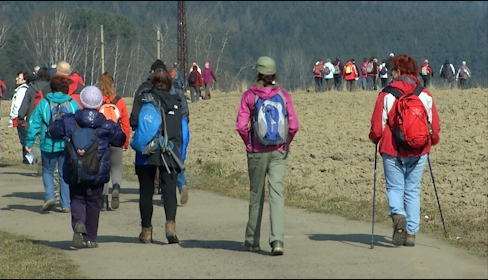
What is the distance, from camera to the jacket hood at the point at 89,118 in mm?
9930

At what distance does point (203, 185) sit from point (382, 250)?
21.9 feet

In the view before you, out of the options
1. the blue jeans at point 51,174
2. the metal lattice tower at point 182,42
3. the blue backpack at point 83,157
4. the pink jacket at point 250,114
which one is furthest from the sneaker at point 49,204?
the metal lattice tower at point 182,42

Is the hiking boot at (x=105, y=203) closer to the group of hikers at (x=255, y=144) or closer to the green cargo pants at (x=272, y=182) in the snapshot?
the group of hikers at (x=255, y=144)

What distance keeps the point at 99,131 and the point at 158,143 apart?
0.63 m

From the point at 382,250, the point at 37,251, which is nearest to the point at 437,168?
the point at 382,250

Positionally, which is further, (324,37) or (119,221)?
(324,37)

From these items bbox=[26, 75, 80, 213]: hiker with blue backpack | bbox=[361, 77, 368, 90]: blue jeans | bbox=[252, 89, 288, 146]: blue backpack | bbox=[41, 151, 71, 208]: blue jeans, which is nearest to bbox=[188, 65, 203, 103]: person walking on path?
bbox=[361, 77, 368, 90]: blue jeans

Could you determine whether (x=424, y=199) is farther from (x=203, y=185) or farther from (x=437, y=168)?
(x=203, y=185)

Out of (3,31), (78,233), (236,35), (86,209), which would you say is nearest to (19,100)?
(86,209)

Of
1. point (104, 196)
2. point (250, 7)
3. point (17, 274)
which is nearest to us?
point (17, 274)

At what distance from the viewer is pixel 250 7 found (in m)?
112

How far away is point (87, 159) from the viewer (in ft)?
32.3

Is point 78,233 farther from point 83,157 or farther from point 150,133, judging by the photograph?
point 150,133

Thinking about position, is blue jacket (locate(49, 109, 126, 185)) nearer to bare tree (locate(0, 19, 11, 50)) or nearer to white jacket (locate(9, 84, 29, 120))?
white jacket (locate(9, 84, 29, 120))
